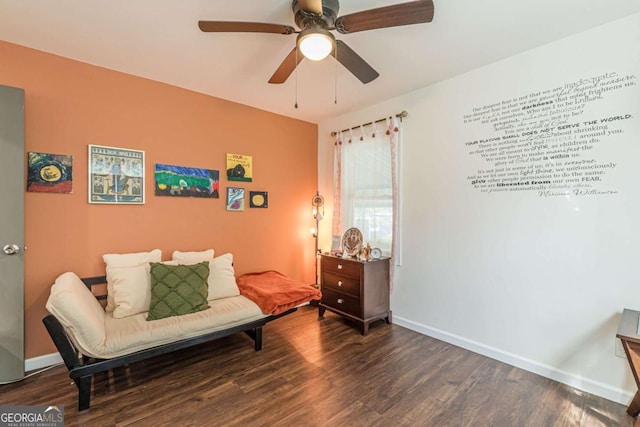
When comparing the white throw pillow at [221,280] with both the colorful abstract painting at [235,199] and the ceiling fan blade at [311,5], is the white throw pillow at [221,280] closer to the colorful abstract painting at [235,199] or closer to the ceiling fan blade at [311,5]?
the colorful abstract painting at [235,199]

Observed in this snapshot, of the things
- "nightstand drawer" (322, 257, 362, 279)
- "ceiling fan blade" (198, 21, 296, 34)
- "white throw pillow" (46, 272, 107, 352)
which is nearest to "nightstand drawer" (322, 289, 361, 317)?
"nightstand drawer" (322, 257, 362, 279)

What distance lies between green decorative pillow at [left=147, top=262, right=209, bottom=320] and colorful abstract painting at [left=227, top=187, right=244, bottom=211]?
3.12ft

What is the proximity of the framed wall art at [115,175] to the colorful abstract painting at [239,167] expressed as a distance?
0.89m

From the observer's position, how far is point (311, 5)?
150cm

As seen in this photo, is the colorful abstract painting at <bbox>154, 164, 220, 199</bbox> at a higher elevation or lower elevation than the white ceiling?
lower

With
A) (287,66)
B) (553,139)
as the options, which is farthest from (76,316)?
(553,139)

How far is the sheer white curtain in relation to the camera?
3.27 m

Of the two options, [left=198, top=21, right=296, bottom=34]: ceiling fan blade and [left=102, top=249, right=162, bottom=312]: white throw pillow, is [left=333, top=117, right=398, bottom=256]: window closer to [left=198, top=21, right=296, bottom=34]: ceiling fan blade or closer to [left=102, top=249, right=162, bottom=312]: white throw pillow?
[left=198, top=21, right=296, bottom=34]: ceiling fan blade

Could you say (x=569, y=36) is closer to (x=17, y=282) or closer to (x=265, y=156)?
(x=265, y=156)

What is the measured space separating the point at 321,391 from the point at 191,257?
177 centimetres

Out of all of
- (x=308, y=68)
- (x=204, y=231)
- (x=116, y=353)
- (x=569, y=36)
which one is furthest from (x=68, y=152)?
(x=569, y=36)

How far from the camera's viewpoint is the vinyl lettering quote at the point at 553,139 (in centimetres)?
201

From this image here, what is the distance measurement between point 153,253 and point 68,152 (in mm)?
1112

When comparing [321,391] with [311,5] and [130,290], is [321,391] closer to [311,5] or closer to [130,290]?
[130,290]
